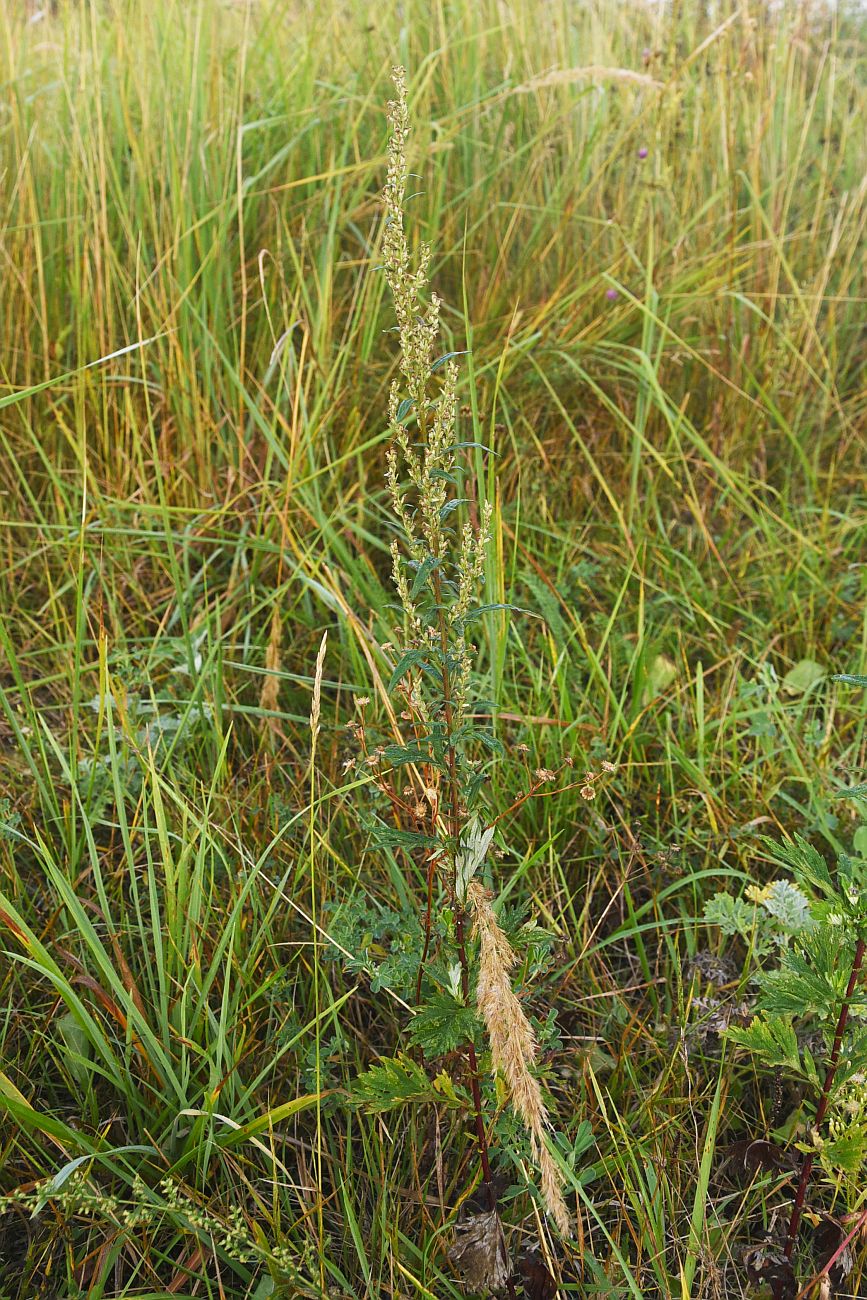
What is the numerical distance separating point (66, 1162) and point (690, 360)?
2.13 metres

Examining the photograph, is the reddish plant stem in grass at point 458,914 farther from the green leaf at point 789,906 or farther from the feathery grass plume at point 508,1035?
the green leaf at point 789,906

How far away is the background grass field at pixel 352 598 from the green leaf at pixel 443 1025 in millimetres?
120

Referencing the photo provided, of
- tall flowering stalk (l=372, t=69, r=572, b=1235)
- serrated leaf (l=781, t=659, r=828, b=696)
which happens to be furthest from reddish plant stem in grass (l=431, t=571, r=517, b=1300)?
serrated leaf (l=781, t=659, r=828, b=696)

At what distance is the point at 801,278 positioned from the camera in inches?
109

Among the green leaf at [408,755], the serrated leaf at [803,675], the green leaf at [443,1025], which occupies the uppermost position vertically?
the green leaf at [408,755]

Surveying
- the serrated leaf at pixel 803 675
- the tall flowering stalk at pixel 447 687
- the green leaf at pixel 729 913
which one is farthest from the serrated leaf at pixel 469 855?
the serrated leaf at pixel 803 675

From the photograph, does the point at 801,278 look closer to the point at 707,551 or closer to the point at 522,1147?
the point at 707,551

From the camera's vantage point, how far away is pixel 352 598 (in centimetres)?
187

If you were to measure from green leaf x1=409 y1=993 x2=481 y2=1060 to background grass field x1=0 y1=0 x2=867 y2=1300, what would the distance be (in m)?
0.12

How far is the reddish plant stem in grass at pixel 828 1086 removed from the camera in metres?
0.99

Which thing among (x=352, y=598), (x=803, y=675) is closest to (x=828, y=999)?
(x=803, y=675)

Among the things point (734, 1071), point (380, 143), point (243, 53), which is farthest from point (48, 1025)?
point (380, 143)

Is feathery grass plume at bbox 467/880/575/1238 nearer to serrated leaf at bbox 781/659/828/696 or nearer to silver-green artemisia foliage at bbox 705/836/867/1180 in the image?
silver-green artemisia foliage at bbox 705/836/867/1180

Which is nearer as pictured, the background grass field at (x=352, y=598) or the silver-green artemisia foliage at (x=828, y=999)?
the silver-green artemisia foliage at (x=828, y=999)
